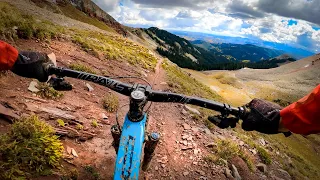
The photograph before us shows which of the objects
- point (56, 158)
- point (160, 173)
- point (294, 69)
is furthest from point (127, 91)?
point (294, 69)

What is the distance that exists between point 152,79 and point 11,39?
1215 centimetres

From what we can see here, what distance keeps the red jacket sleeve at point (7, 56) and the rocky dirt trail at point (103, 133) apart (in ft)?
14.2

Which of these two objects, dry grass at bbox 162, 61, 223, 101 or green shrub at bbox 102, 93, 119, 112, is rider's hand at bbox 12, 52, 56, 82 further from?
dry grass at bbox 162, 61, 223, 101

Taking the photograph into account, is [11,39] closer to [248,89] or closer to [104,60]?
[104,60]

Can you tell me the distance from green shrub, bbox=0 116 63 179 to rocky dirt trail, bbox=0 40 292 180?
2.00 ft

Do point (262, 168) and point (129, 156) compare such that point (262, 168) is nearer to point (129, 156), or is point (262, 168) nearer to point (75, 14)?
point (129, 156)

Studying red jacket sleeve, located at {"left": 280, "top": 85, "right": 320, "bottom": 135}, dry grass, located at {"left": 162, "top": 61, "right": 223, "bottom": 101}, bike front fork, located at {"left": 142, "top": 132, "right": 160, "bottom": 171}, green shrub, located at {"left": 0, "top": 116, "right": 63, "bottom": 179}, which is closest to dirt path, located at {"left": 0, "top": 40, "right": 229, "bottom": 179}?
green shrub, located at {"left": 0, "top": 116, "right": 63, "bottom": 179}

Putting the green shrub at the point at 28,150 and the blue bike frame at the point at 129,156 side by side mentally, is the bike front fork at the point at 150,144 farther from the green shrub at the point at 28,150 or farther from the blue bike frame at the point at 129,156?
the green shrub at the point at 28,150

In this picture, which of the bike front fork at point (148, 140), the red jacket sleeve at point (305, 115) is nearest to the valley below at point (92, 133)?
the bike front fork at point (148, 140)

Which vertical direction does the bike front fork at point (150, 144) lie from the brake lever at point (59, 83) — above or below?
below

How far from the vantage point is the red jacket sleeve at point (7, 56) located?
3.32 meters

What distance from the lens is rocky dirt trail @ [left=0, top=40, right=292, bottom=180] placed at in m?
7.93

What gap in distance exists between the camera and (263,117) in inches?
132

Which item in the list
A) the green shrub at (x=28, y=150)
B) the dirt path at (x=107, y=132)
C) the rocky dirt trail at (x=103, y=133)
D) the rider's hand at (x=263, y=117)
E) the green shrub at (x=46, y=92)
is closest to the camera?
the rider's hand at (x=263, y=117)
